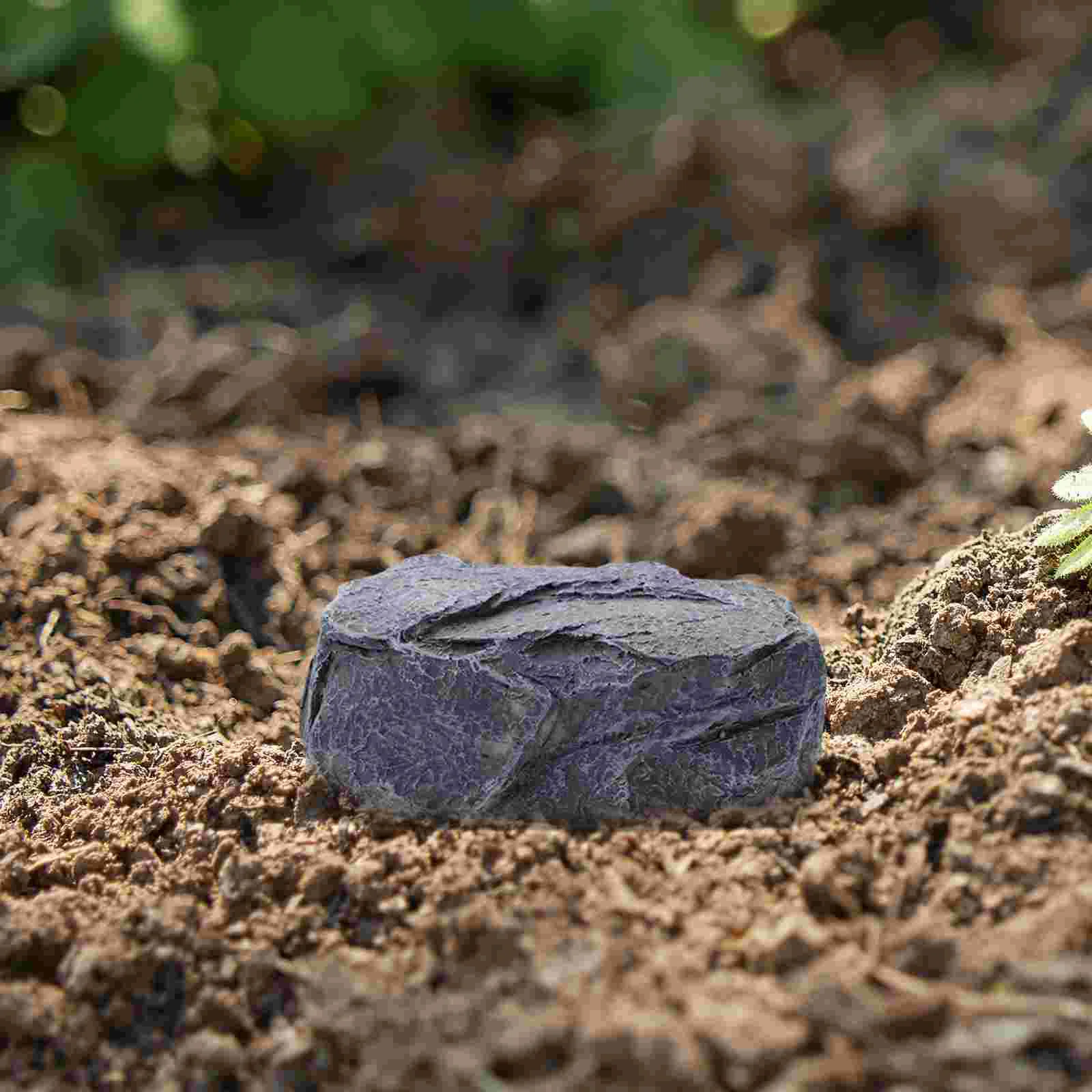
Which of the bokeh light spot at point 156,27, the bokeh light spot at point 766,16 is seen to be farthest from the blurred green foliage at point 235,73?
the bokeh light spot at point 766,16

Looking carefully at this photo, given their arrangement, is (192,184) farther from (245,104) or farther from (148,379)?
(148,379)

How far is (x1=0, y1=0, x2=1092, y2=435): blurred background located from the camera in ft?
16.0

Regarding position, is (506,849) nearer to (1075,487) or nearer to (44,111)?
(1075,487)

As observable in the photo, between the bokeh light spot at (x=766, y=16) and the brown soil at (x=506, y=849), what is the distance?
175 inches

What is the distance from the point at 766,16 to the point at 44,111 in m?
3.97

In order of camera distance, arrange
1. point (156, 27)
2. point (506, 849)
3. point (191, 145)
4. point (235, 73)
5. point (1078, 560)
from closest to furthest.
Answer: point (506, 849) → point (1078, 560) → point (156, 27) → point (235, 73) → point (191, 145)

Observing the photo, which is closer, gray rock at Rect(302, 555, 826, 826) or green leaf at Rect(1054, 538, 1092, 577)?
gray rock at Rect(302, 555, 826, 826)

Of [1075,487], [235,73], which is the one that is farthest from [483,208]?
[1075,487]

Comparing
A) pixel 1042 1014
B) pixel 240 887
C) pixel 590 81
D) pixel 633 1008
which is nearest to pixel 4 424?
pixel 240 887

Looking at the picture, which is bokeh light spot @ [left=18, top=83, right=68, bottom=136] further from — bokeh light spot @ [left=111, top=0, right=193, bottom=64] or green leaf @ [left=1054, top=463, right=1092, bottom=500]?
green leaf @ [left=1054, top=463, right=1092, bottom=500]

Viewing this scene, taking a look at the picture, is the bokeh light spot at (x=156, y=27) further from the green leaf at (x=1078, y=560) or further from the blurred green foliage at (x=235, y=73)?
the green leaf at (x=1078, y=560)

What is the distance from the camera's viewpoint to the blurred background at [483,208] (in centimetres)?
486

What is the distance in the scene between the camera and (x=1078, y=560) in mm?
2133

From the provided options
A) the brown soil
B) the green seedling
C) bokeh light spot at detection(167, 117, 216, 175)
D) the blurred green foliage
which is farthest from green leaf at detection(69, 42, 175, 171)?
the green seedling
